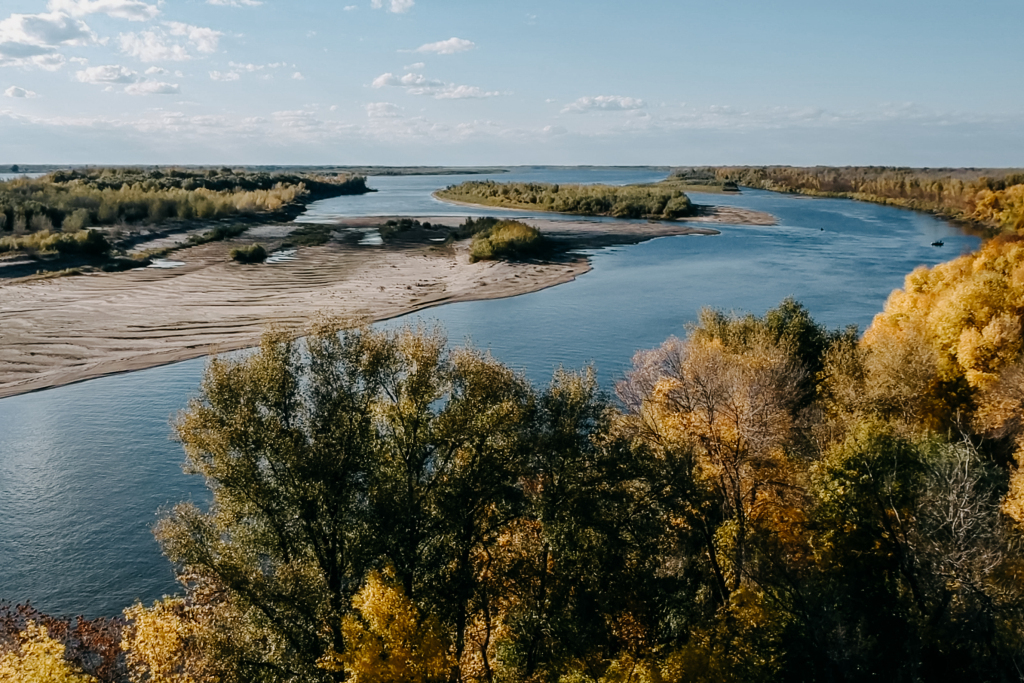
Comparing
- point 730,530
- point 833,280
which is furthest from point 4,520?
point 833,280

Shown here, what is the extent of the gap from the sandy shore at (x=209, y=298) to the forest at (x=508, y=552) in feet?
56.0

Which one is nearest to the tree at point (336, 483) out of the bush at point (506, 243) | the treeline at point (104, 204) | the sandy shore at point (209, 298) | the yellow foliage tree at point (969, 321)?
the sandy shore at point (209, 298)

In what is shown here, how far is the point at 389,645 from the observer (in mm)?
15961

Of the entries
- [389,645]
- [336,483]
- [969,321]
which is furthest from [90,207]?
[969,321]

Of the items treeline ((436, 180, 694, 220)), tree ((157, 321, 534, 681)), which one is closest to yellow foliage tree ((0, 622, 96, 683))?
tree ((157, 321, 534, 681))

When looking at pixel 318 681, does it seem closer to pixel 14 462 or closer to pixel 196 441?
pixel 196 441

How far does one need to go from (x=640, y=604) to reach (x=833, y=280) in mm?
66981

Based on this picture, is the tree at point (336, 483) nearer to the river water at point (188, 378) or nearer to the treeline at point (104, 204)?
the river water at point (188, 378)

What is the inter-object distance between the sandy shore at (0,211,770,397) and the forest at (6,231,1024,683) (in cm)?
1707

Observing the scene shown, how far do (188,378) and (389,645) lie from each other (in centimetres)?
3517

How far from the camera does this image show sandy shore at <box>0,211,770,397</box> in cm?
4950

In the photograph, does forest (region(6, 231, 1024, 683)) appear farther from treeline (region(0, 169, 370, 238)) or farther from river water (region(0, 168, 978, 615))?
treeline (region(0, 169, 370, 238))

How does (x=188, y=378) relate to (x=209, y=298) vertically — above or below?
below

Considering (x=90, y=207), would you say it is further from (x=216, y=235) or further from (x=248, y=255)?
(x=248, y=255)
